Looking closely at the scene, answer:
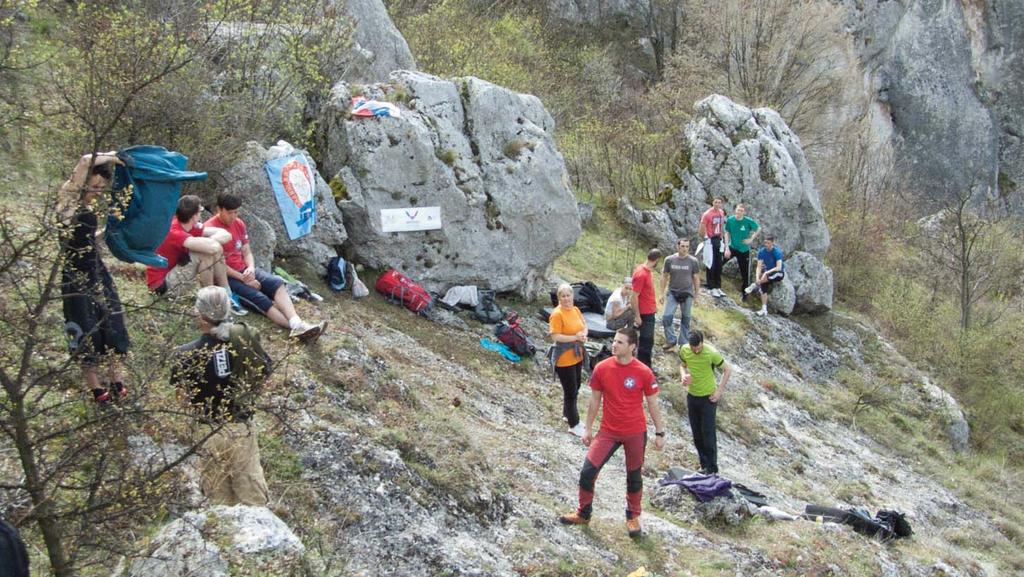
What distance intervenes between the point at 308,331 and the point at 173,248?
1441 mm

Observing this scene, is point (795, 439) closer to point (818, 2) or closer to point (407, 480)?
point (407, 480)

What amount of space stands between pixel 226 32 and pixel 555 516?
9274 mm

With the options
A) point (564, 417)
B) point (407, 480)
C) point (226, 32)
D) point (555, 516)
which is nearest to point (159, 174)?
point (407, 480)

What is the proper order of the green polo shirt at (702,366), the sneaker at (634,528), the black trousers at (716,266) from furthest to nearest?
1. the black trousers at (716,266)
2. the green polo shirt at (702,366)
3. the sneaker at (634,528)

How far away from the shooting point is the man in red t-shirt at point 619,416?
7.27 meters

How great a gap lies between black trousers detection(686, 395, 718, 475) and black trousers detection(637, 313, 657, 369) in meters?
2.26

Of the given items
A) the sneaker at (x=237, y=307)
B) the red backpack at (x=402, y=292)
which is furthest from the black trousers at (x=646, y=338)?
the sneaker at (x=237, y=307)

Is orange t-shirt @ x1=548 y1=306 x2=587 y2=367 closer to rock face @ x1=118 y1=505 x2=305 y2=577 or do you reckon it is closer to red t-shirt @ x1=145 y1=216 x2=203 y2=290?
red t-shirt @ x1=145 y1=216 x2=203 y2=290

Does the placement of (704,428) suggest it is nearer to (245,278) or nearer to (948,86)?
(245,278)

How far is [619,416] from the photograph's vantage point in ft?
23.8

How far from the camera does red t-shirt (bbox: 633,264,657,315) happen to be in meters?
11.5

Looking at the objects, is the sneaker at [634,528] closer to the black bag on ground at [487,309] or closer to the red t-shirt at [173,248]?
the red t-shirt at [173,248]

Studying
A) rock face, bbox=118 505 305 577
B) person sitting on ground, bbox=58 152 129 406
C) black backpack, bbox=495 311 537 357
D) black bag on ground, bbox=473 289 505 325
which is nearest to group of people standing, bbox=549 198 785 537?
black backpack, bbox=495 311 537 357

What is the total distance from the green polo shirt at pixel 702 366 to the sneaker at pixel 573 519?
2.54 meters
